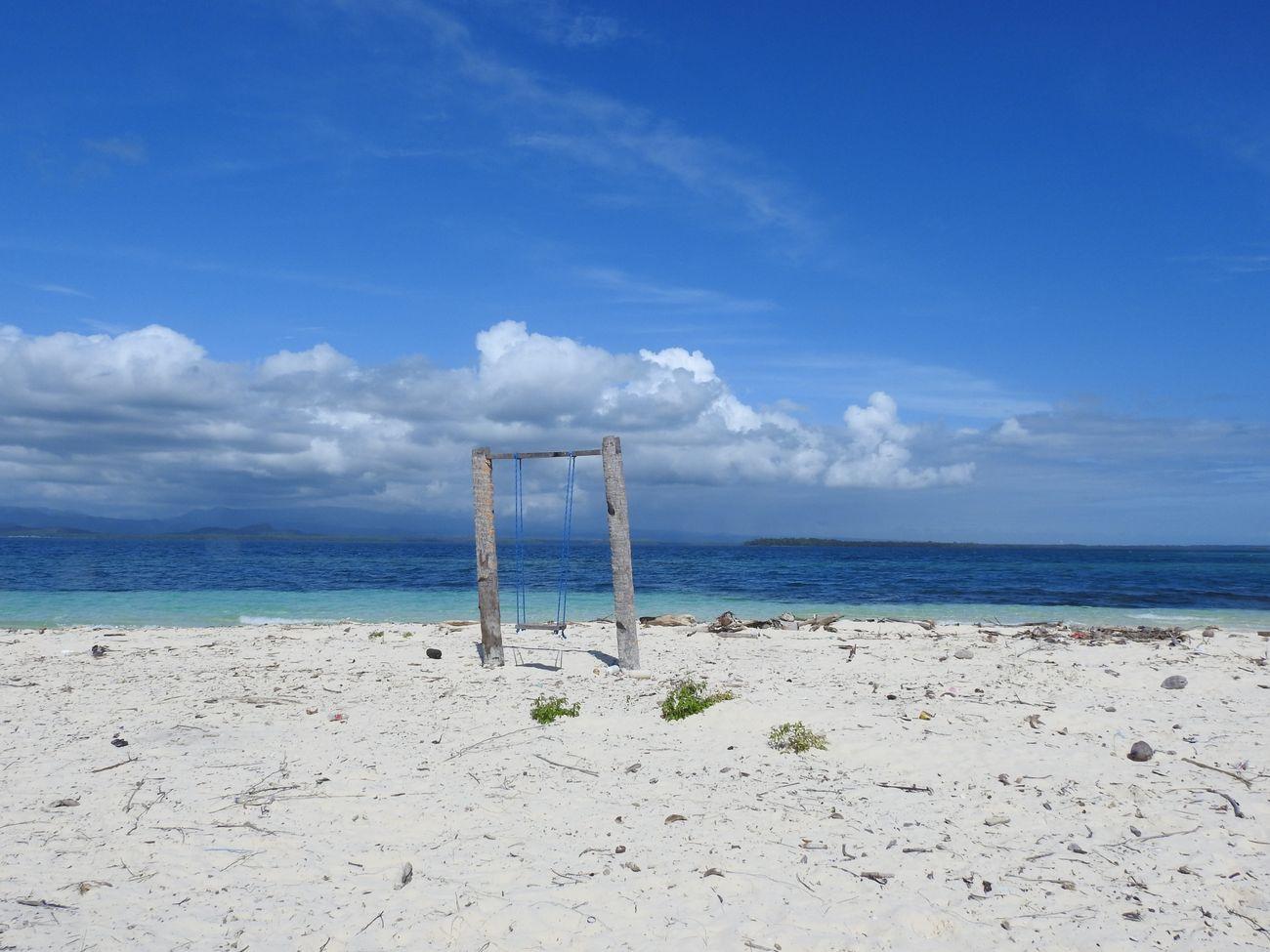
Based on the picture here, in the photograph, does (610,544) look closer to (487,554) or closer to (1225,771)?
(487,554)

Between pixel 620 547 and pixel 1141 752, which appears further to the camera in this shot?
pixel 620 547

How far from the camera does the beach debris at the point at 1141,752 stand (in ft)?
23.1

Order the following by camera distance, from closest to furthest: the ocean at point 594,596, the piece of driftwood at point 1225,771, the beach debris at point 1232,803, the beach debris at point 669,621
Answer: the beach debris at point 1232,803 → the piece of driftwood at point 1225,771 → the beach debris at point 669,621 → the ocean at point 594,596

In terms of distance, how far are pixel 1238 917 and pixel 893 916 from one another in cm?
201

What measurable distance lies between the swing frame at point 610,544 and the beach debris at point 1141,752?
6.27 metres

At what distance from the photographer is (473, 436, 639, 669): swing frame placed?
11.1 metres

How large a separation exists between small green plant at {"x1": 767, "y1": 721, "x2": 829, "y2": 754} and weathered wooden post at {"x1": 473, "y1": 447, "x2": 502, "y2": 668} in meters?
5.28

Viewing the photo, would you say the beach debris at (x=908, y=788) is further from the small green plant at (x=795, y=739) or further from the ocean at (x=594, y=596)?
the ocean at (x=594, y=596)

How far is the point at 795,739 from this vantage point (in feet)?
24.9

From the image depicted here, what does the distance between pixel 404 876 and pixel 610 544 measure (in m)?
6.85

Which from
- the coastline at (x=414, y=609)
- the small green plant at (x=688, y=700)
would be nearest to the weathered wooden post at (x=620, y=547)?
the small green plant at (x=688, y=700)

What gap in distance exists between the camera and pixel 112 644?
15.1 meters

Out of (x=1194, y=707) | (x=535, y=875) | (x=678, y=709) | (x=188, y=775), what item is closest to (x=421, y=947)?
(x=535, y=875)

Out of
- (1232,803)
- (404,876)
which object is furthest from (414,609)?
(1232,803)
